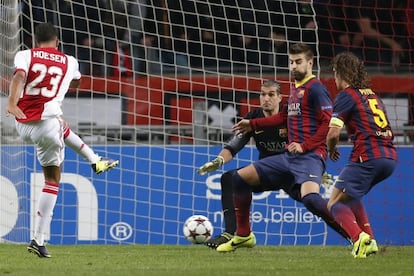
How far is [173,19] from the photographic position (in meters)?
14.5

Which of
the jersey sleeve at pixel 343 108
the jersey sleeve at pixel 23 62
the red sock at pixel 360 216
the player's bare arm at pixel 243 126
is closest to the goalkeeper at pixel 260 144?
the player's bare arm at pixel 243 126

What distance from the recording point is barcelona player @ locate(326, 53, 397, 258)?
9867 mm

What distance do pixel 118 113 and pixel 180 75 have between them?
951 mm

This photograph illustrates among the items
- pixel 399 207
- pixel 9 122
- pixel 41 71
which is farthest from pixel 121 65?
pixel 41 71

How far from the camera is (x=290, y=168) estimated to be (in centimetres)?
1070

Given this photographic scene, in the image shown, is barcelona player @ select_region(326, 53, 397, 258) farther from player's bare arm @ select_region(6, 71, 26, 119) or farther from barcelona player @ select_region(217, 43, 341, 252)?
player's bare arm @ select_region(6, 71, 26, 119)

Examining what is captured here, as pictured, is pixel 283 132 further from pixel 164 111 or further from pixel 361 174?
pixel 164 111

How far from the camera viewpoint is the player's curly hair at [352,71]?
9.94 m

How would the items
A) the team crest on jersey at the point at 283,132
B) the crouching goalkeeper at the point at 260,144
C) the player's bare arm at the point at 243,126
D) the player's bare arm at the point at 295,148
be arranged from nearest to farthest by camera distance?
1. the player's bare arm at the point at 295,148
2. the player's bare arm at the point at 243,126
3. the team crest on jersey at the point at 283,132
4. the crouching goalkeeper at the point at 260,144

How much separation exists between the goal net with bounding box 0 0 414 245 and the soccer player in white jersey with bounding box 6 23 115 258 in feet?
10.5

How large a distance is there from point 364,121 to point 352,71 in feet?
1.44

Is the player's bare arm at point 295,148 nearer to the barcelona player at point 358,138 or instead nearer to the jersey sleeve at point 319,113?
the jersey sleeve at point 319,113

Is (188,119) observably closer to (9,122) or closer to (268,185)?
(9,122)

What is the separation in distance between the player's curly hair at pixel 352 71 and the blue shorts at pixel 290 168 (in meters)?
0.92
